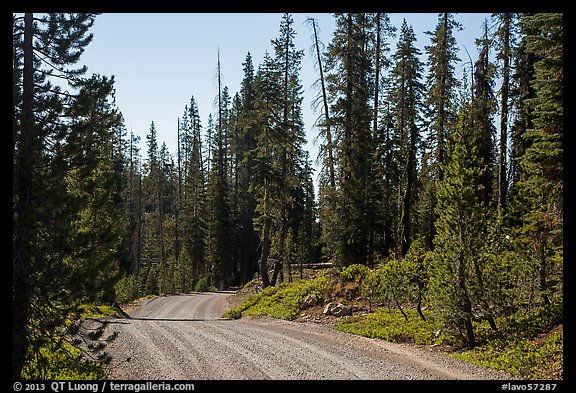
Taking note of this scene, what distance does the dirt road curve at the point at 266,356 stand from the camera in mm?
9180

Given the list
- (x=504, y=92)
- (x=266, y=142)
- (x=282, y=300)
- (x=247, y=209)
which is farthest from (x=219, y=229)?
(x=504, y=92)

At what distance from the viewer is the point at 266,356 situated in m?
10.7

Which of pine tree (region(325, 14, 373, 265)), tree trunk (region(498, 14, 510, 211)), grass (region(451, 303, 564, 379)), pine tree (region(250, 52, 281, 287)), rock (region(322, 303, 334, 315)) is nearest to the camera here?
grass (region(451, 303, 564, 379))

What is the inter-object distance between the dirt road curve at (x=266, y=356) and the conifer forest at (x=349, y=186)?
4.55 ft

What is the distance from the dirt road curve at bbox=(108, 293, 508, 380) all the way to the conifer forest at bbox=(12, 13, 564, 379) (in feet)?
4.55

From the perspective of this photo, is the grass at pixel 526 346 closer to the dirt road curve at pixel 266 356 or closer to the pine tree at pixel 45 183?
the dirt road curve at pixel 266 356

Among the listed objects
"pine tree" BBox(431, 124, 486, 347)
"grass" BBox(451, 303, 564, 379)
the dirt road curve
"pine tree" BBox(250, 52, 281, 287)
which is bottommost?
the dirt road curve

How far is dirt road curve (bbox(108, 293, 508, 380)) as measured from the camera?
9.18 m

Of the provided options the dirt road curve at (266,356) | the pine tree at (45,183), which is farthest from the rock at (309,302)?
the pine tree at (45,183)

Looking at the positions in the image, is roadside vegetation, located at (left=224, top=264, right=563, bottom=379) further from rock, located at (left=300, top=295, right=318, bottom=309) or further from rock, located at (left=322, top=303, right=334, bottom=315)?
rock, located at (left=322, top=303, right=334, bottom=315)

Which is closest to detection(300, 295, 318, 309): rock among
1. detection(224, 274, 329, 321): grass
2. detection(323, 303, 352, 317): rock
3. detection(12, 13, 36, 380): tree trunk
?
detection(224, 274, 329, 321): grass

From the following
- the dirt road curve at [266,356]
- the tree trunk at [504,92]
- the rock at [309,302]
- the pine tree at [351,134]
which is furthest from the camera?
the pine tree at [351,134]
